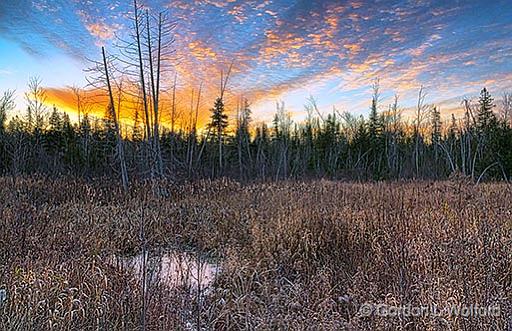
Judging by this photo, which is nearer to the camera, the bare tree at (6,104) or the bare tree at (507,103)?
the bare tree at (6,104)

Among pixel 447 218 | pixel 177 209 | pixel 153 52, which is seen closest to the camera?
pixel 447 218

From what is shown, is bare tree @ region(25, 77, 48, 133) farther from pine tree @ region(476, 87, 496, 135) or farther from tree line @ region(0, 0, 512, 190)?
pine tree @ region(476, 87, 496, 135)

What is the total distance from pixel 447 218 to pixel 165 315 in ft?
12.5

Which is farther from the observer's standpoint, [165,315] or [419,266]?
[419,266]

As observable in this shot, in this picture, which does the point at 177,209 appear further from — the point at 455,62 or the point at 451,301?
the point at 455,62

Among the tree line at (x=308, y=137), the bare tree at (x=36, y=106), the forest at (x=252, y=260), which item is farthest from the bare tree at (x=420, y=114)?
the bare tree at (x=36, y=106)

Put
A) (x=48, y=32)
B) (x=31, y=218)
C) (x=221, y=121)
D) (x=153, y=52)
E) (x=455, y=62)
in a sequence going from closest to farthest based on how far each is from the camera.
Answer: (x=31, y=218) < (x=48, y=32) < (x=455, y=62) < (x=153, y=52) < (x=221, y=121)

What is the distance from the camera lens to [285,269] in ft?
14.0

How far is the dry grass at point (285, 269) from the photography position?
272 cm

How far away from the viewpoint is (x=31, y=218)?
528cm

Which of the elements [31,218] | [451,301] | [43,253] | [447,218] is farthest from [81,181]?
[451,301]

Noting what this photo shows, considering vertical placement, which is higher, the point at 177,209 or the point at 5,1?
the point at 5,1

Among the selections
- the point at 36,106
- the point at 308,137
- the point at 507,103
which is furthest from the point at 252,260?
the point at 507,103

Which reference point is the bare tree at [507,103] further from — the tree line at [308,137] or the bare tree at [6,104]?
the bare tree at [6,104]
